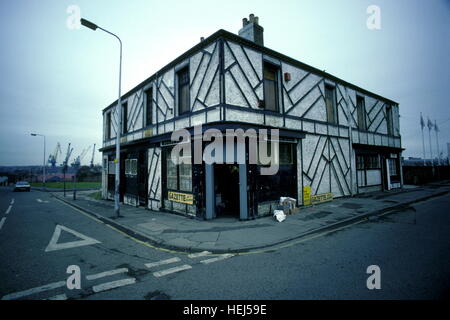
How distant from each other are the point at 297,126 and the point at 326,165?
11.8 feet

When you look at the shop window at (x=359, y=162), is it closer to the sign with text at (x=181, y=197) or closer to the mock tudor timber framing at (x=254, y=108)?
the mock tudor timber framing at (x=254, y=108)

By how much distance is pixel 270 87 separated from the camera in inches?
424

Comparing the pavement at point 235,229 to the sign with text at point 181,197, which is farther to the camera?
the sign with text at point 181,197

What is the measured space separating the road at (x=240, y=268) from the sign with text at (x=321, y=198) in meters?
4.80

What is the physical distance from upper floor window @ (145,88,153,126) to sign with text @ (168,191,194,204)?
17.6 ft

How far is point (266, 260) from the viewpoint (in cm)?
496

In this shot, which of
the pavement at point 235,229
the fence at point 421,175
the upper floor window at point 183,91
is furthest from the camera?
the fence at point 421,175

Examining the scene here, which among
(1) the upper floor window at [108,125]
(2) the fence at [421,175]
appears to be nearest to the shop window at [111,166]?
(1) the upper floor window at [108,125]

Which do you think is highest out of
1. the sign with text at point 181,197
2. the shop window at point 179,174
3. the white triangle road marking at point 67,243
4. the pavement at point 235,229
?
the shop window at point 179,174

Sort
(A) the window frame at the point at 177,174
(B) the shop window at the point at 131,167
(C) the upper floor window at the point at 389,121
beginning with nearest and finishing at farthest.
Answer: (A) the window frame at the point at 177,174 → (B) the shop window at the point at 131,167 → (C) the upper floor window at the point at 389,121

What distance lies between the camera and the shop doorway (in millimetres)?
10263

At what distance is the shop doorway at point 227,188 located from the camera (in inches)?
404

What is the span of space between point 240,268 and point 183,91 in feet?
30.2

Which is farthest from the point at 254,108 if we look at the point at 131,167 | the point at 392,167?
the point at 392,167
